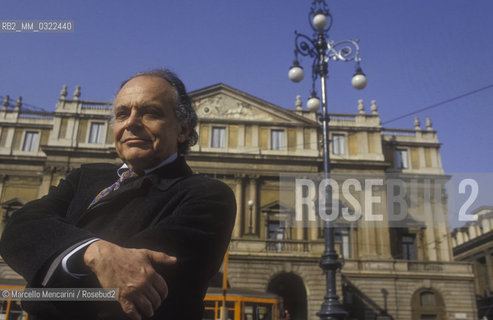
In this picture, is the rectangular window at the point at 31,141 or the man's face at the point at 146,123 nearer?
the man's face at the point at 146,123

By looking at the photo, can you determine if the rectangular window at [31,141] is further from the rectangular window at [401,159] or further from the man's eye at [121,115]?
the man's eye at [121,115]

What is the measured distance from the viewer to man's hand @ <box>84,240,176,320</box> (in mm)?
1091

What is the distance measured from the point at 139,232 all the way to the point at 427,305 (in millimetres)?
30598

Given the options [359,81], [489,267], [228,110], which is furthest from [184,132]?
[489,267]

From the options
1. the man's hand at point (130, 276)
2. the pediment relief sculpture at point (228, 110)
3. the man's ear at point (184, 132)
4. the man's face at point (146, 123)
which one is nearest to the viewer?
the man's hand at point (130, 276)

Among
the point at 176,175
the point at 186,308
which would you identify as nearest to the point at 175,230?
the point at 186,308

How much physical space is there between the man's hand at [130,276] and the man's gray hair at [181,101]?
66cm

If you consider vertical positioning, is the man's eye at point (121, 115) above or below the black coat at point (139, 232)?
above

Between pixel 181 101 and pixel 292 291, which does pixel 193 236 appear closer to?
pixel 181 101

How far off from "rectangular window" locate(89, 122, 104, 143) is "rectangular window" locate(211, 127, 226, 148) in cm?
783

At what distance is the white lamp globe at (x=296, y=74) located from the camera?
43.8ft

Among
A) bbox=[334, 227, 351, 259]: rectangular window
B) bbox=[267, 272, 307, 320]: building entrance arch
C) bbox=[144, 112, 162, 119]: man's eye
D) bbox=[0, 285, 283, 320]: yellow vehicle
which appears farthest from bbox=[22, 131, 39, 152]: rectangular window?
bbox=[144, 112, 162, 119]: man's eye

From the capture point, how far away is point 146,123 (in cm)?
156

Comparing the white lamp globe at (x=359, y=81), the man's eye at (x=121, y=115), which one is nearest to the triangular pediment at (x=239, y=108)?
the white lamp globe at (x=359, y=81)
